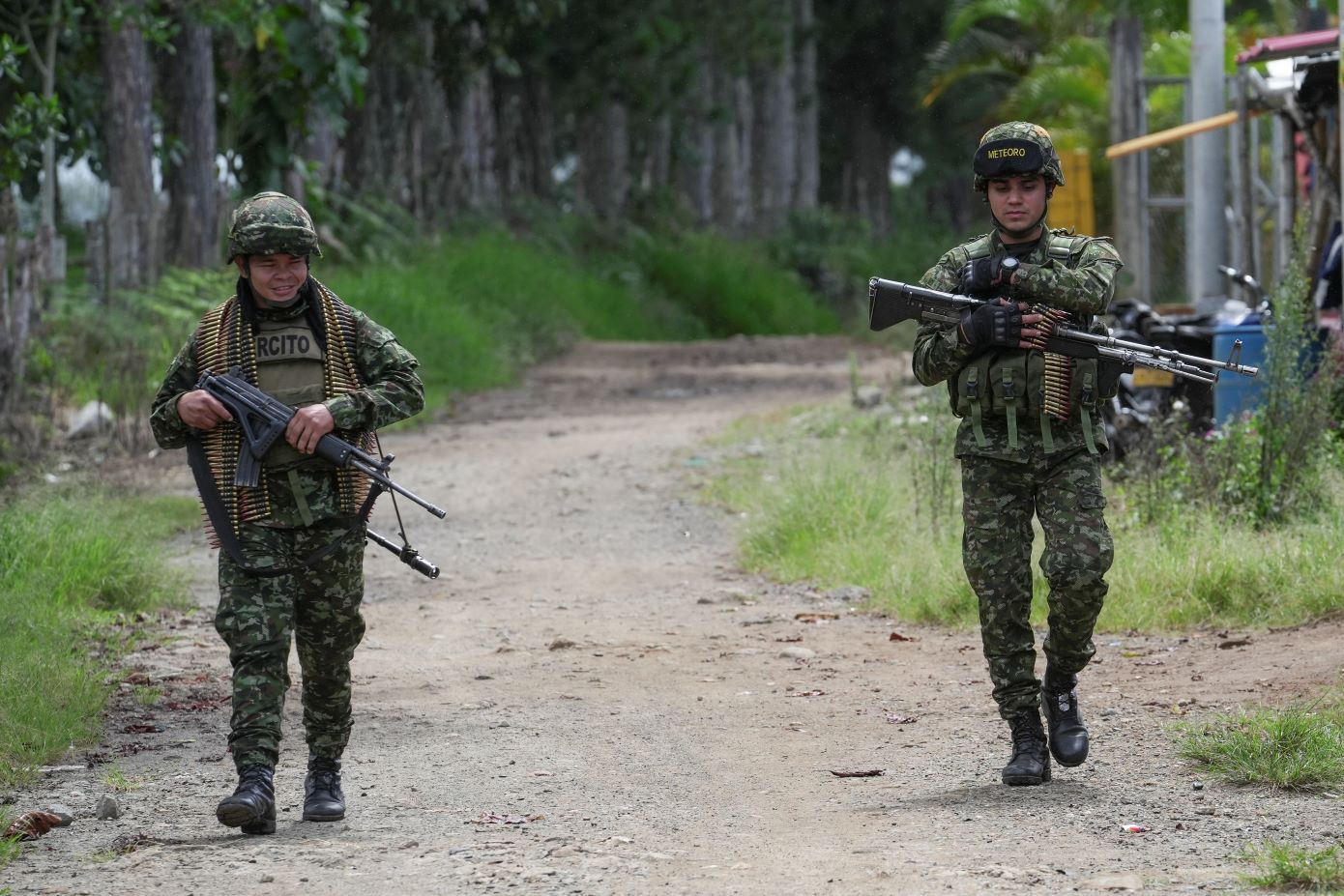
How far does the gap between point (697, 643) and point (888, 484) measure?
2653mm

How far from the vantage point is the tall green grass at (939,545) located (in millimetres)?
7750

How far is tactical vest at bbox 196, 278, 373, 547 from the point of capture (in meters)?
5.13

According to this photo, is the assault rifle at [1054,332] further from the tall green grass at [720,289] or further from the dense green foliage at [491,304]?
the tall green grass at [720,289]

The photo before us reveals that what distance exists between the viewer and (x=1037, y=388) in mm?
5324

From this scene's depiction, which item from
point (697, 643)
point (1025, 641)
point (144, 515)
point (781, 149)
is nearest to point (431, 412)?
point (144, 515)


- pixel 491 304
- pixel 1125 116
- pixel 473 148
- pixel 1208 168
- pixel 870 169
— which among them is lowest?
pixel 491 304

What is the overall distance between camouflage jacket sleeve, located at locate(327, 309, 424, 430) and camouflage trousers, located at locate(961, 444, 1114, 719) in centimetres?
157

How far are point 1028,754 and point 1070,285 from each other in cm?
128

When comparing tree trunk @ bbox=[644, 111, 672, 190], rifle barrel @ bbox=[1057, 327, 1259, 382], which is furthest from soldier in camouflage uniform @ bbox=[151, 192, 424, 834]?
tree trunk @ bbox=[644, 111, 672, 190]

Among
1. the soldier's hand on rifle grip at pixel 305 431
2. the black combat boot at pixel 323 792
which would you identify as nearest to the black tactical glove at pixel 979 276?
the soldier's hand on rifle grip at pixel 305 431

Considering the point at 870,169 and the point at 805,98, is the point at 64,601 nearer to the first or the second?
the point at 805,98

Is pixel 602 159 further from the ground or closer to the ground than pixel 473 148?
further from the ground

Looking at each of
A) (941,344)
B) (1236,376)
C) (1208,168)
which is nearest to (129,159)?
(1208,168)

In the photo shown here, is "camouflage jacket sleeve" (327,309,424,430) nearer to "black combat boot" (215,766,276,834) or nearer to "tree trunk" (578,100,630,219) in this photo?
"black combat boot" (215,766,276,834)
